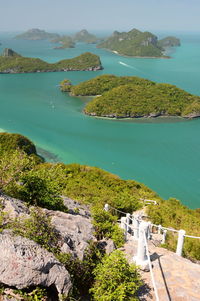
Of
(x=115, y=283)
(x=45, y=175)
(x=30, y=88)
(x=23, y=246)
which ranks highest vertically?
(x=30, y=88)

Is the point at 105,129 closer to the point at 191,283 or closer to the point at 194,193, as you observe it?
the point at 194,193

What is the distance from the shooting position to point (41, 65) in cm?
10381

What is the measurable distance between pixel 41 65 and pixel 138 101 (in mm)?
58813

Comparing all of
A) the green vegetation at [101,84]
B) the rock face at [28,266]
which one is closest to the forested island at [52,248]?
the rock face at [28,266]

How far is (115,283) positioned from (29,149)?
91.1 feet

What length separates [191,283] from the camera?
6348mm

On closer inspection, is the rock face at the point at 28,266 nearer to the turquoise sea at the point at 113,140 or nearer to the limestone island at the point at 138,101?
the turquoise sea at the point at 113,140

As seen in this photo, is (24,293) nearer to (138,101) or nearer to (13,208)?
(13,208)

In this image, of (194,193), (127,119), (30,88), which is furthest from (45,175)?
(30,88)

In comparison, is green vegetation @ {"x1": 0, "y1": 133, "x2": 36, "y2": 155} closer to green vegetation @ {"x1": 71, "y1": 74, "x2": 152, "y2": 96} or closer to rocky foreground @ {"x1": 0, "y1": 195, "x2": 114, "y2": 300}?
rocky foreground @ {"x1": 0, "y1": 195, "x2": 114, "y2": 300}

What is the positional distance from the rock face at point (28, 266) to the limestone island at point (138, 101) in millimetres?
47699

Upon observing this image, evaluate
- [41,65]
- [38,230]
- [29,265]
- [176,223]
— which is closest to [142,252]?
[38,230]

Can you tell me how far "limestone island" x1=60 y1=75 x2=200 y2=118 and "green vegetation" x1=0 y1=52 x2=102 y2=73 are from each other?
129 feet

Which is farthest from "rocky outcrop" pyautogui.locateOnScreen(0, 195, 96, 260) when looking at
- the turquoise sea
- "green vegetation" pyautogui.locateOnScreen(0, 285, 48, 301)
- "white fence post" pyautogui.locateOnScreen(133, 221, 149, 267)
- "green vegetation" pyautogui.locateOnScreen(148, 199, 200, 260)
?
the turquoise sea
